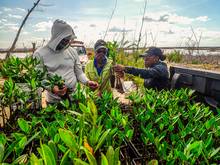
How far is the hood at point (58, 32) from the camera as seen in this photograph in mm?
2920

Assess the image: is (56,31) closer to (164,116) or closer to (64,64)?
(64,64)

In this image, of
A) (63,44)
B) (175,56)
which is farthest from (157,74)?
(175,56)

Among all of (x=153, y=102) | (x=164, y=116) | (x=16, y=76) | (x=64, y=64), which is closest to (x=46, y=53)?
(x=64, y=64)

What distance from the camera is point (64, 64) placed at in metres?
3.05

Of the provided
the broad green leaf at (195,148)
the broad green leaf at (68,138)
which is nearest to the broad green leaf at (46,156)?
the broad green leaf at (68,138)

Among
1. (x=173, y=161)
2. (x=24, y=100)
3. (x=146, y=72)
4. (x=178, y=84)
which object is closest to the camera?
(x=173, y=161)

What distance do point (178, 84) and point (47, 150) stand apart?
263cm

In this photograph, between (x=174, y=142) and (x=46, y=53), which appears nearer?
(x=174, y=142)

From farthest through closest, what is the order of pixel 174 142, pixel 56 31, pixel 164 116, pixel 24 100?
pixel 56 31 → pixel 24 100 → pixel 164 116 → pixel 174 142

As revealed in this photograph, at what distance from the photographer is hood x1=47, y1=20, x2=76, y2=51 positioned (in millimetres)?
2920

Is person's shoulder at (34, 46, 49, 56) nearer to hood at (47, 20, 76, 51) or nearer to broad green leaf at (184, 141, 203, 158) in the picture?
hood at (47, 20, 76, 51)

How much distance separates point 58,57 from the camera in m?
3.02

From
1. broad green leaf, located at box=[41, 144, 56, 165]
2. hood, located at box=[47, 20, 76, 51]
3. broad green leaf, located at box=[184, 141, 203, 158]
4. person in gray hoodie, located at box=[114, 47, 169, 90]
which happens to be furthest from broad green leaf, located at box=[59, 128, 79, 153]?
person in gray hoodie, located at box=[114, 47, 169, 90]

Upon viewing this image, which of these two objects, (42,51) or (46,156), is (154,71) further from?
(46,156)
